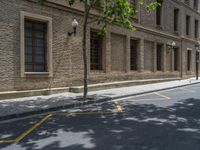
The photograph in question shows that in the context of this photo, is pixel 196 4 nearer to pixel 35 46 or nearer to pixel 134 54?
pixel 134 54

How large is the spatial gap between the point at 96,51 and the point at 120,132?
1189 centimetres

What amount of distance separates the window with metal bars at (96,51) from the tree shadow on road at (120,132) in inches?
348

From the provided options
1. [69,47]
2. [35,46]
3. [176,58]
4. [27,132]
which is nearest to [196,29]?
[176,58]

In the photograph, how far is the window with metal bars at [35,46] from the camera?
44.2 ft

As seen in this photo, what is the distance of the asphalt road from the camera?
5.54m

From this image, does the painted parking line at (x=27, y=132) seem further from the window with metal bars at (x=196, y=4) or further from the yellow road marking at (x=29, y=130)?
the window with metal bars at (x=196, y=4)

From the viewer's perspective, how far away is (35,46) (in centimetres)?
1389

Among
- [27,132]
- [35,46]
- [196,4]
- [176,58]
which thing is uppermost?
[196,4]

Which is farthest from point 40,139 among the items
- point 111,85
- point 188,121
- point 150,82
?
point 150,82

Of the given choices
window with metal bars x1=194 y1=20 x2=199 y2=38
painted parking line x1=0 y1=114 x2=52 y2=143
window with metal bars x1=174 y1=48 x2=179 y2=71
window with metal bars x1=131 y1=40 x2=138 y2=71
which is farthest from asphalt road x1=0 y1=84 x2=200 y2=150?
window with metal bars x1=194 y1=20 x2=199 y2=38

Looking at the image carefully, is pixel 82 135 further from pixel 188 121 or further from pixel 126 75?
pixel 126 75

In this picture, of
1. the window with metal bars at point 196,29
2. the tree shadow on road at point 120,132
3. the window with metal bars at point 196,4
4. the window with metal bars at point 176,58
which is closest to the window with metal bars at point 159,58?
the window with metal bars at point 176,58

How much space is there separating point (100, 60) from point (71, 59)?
3432mm

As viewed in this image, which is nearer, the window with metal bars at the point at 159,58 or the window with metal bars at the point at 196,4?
the window with metal bars at the point at 159,58
